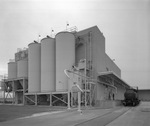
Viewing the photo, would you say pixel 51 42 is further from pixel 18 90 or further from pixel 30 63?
pixel 18 90

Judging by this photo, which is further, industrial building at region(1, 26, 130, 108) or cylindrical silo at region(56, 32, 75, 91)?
cylindrical silo at region(56, 32, 75, 91)

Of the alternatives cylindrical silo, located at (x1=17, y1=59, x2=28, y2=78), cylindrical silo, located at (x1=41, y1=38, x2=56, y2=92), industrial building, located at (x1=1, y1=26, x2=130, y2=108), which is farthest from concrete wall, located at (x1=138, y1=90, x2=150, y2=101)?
cylindrical silo, located at (x1=41, y1=38, x2=56, y2=92)

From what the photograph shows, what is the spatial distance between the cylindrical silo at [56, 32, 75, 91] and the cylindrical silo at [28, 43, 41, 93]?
7429mm

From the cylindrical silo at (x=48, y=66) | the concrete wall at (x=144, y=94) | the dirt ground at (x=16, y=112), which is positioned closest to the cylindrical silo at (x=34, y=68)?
the cylindrical silo at (x=48, y=66)

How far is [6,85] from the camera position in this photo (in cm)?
5488

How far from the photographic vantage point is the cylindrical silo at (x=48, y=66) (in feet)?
138

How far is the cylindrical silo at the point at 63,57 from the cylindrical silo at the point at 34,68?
7.43m

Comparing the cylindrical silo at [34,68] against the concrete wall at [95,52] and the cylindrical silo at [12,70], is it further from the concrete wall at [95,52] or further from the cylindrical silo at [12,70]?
the cylindrical silo at [12,70]

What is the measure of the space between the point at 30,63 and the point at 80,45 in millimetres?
12862

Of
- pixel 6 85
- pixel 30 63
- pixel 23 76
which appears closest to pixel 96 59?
pixel 30 63

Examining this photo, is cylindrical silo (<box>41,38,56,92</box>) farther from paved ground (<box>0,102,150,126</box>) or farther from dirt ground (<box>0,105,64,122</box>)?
paved ground (<box>0,102,150,126</box>)

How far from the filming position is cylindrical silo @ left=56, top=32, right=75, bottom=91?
3906 cm

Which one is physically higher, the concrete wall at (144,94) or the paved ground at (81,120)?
the paved ground at (81,120)

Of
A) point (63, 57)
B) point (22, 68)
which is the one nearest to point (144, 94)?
point (22, 68)
